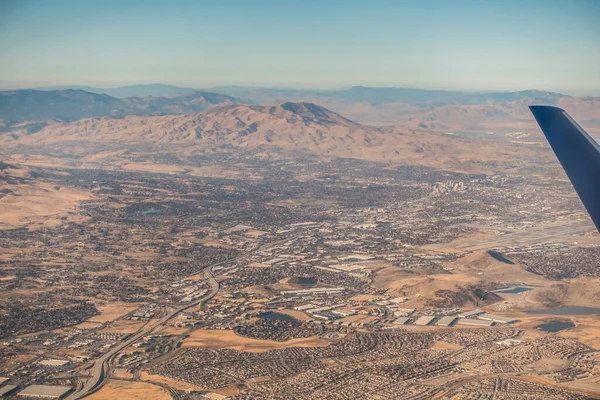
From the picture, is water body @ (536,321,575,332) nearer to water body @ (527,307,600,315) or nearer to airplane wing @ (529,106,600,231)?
water body @ (527,307,600,315)

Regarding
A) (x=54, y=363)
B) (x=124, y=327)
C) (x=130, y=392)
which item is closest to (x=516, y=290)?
(x=124, y=327)

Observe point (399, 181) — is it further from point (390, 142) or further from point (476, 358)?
point (476, 358)

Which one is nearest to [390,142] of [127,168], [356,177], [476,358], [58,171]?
[356,177]

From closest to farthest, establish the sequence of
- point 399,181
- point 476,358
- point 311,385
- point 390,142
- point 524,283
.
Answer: point 311,385 → point 476,358 → point 524,283 → point 399,181 → point 390,142

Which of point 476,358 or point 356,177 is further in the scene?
point 356,177

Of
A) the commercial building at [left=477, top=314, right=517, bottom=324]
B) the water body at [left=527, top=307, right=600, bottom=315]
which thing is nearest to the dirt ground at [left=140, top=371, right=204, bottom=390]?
the commercial building at [left=477, top=314, right=517, bottom=324]

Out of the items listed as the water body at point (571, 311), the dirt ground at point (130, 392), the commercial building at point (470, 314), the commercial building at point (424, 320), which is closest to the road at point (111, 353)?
the dirt ground at point (130, 392)
